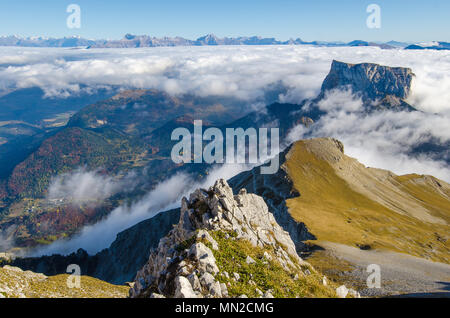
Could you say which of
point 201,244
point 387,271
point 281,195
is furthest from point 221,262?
point 281,195

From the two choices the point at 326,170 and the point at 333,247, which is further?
the point at 326,170

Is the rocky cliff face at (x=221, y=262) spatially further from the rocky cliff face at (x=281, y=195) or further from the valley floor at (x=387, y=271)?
the rocky cliff face at (x=281, y=195)

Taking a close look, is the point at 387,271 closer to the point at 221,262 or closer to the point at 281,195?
the point at 221,262

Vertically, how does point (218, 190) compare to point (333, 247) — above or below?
above

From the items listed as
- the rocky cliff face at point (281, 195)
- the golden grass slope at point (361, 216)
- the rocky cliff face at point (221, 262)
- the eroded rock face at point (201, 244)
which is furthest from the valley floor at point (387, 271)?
the rocky cliff face at point (221, 262)

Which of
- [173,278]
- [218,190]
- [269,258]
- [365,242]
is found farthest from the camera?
[365,242]

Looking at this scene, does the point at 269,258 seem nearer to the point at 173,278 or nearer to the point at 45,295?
the point at 173,278

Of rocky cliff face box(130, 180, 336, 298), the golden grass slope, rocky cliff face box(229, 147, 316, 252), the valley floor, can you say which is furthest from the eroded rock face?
the golden grass slope
